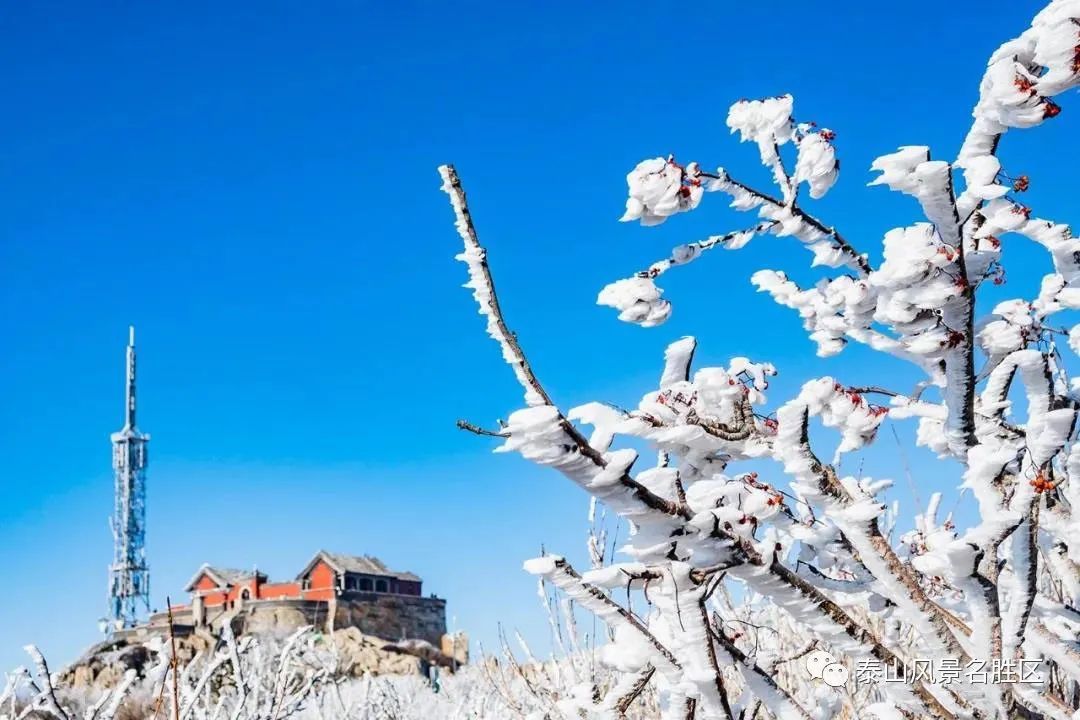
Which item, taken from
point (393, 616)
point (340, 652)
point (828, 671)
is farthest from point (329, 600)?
point (828, 671)

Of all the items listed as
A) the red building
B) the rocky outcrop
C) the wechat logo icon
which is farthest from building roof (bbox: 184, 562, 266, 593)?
the wechat logo icon

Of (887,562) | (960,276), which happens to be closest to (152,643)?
(887,562)

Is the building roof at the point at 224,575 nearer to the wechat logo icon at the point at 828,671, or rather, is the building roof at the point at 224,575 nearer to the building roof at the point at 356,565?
the building roof at the point at 356,565

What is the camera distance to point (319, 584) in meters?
52.8

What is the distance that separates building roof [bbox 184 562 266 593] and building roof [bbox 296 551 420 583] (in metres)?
3.13

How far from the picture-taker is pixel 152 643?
4.00 m

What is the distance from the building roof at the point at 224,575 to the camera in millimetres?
54812

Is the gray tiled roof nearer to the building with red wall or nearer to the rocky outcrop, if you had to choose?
the building with red wall

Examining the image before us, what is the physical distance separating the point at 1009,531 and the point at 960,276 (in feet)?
1.35

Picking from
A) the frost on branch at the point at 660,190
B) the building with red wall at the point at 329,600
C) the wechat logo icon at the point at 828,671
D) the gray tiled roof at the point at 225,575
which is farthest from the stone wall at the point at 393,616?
the frost on branch at the point at 660,190

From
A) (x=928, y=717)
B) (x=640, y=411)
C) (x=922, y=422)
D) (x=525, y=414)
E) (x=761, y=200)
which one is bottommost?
(x=928, y=717)

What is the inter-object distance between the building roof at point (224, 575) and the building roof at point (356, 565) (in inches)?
123

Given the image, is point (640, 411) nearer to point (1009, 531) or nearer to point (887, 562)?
point (887, 562)

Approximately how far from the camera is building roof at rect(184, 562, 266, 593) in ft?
180
